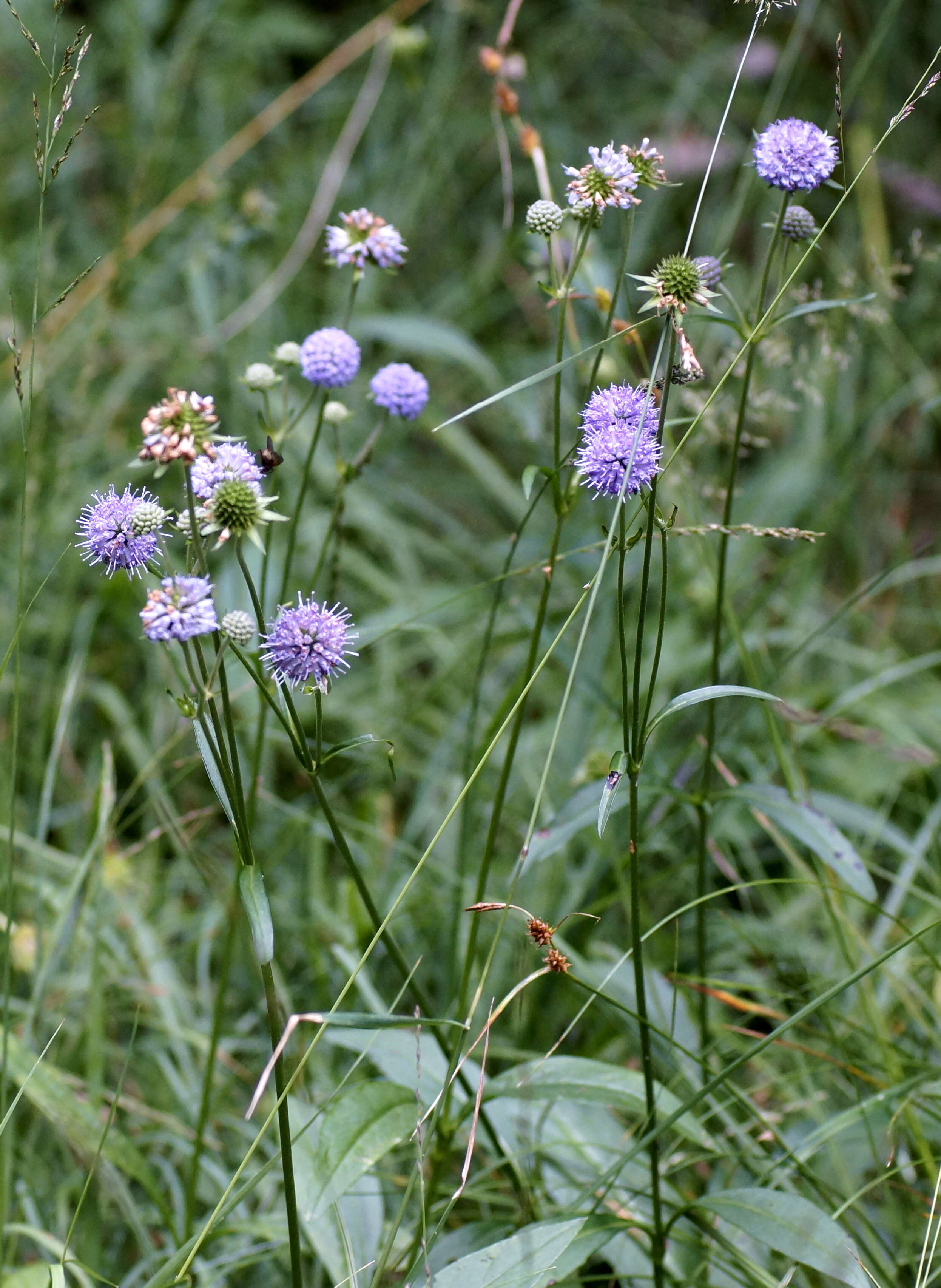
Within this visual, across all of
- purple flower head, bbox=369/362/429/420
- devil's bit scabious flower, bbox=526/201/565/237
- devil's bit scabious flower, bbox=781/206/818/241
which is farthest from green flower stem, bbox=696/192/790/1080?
purple flower head, bbox=369/362/429/420

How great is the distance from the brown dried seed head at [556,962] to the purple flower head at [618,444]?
49cm

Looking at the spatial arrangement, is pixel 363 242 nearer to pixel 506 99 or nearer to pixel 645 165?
pixel 645 165

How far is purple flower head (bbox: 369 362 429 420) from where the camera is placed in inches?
63.9

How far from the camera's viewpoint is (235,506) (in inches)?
44.9

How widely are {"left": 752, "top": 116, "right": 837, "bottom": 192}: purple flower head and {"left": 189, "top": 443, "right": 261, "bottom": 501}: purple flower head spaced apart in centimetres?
69

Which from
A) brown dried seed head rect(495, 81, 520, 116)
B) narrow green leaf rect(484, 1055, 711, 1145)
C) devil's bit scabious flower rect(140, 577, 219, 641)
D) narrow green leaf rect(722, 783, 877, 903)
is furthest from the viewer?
brown dried seed head rect(495, 81, 520, 116)

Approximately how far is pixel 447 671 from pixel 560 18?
3.23 meters

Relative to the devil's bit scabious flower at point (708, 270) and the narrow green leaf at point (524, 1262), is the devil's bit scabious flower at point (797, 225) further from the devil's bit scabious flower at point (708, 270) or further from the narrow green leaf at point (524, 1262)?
the narrow green leaf at point (524, 1262)

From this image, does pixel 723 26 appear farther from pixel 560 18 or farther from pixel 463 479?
pixel 463 479

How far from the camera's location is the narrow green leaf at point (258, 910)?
3.59 feet

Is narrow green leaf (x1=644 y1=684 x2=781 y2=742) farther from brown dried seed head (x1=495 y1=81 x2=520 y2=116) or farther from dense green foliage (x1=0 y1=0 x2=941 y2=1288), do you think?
brown dried seed head (x1=495 y1=81 x2=520 y2=116)

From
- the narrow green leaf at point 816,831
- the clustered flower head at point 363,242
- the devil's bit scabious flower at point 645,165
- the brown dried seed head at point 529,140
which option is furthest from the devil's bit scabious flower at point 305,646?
the brown dried seed head at point 529,140

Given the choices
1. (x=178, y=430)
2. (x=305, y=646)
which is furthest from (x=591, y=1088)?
(x=178, y=430)

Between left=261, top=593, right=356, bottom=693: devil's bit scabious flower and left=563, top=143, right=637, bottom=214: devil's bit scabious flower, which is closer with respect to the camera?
left=261, top=593, right=356, bottom=693: devil's bit scabious flower
